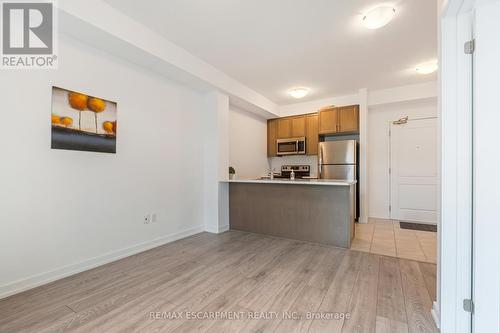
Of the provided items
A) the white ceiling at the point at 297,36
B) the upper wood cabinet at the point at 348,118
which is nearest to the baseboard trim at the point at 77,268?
the white ceiling at the point at 297,36

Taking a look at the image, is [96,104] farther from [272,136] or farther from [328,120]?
[328,120]

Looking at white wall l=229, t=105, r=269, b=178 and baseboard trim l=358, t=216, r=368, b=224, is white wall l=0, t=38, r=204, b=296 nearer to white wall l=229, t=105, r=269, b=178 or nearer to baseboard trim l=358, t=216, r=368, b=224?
white wall l=229, t=105, r=269, b=178

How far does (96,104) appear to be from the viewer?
2467 mm

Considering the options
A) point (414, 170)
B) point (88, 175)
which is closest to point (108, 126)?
point (88, 175)

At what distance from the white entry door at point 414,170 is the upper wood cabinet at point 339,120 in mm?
981

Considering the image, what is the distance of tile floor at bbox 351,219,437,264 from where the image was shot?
2.87 m

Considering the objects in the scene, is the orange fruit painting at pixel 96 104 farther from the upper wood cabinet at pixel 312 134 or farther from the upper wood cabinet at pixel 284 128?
the upper wood cabinet at pixel 312 134

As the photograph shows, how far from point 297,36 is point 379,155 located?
352 centimetres

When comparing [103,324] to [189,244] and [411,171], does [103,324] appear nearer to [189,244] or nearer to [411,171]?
[189,244]

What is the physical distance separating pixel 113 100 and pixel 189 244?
2.17 m

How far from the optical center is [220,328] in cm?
152

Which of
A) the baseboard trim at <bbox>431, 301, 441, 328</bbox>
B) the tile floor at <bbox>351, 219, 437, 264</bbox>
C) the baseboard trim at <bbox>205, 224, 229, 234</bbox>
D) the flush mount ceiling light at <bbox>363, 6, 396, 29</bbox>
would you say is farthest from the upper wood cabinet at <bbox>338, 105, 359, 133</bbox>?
the baseboard trim at <bbox>431, 301, 441, 328</bbox>
